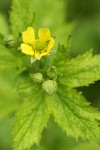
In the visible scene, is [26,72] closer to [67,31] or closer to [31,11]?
[31,11]

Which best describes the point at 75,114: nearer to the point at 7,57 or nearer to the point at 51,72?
the point at 51,72

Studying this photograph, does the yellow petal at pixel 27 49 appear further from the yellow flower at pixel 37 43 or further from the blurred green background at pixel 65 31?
the blurred green background at pixel 65 31

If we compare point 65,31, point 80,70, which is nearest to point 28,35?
point 80,70

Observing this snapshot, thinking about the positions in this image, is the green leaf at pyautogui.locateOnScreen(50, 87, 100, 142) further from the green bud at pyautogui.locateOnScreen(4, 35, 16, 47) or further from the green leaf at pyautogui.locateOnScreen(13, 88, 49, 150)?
the green bud at pyautogui.locateOnScreen(4, 35, 16, 47)

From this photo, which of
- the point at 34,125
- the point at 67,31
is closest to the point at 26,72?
the point at 34,125

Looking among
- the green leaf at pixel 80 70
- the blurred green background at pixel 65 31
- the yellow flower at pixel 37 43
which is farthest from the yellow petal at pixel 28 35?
the blurred green background at pixel 65 31

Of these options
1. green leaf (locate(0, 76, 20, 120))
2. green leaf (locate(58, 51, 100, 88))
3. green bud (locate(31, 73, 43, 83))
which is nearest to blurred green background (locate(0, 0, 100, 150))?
green leaf (locate(0, 76, 20, 120))
